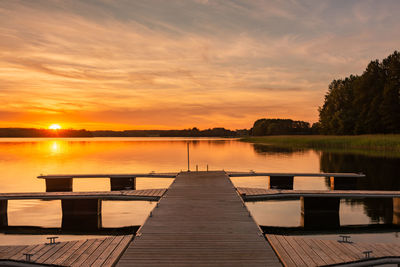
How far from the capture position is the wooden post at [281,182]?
2312cm

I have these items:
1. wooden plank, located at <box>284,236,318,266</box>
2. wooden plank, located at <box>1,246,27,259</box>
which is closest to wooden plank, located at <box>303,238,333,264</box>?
wooden plank, located at <box>284,236,318,266</box>

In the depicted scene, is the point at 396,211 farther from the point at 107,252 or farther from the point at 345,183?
the point at 107,252

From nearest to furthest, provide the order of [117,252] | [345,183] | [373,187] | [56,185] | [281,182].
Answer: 1. [117,252]
2. [56,185]
3. [345,183]
4. [281,182]
5. [373,187]

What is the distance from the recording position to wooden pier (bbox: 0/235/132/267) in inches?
293

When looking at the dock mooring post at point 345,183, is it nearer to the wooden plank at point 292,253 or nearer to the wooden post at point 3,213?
the wooden plank at point 292,253

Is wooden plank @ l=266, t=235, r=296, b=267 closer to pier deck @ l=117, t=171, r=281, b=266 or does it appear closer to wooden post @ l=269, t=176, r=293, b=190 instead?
pier deck @ l=117, t=171, r=281, b=266

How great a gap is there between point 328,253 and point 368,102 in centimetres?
7285

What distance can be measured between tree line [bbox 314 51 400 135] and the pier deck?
206 feet

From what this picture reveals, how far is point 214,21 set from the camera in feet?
89.0

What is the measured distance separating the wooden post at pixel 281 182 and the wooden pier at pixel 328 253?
46.8 ft

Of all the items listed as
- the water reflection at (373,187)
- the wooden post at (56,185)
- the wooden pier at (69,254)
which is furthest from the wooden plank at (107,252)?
the wooden post at (56,185)

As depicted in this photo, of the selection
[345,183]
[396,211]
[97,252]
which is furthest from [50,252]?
[345,183]

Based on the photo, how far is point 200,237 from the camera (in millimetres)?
9023

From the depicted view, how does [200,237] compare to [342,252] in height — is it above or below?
above
